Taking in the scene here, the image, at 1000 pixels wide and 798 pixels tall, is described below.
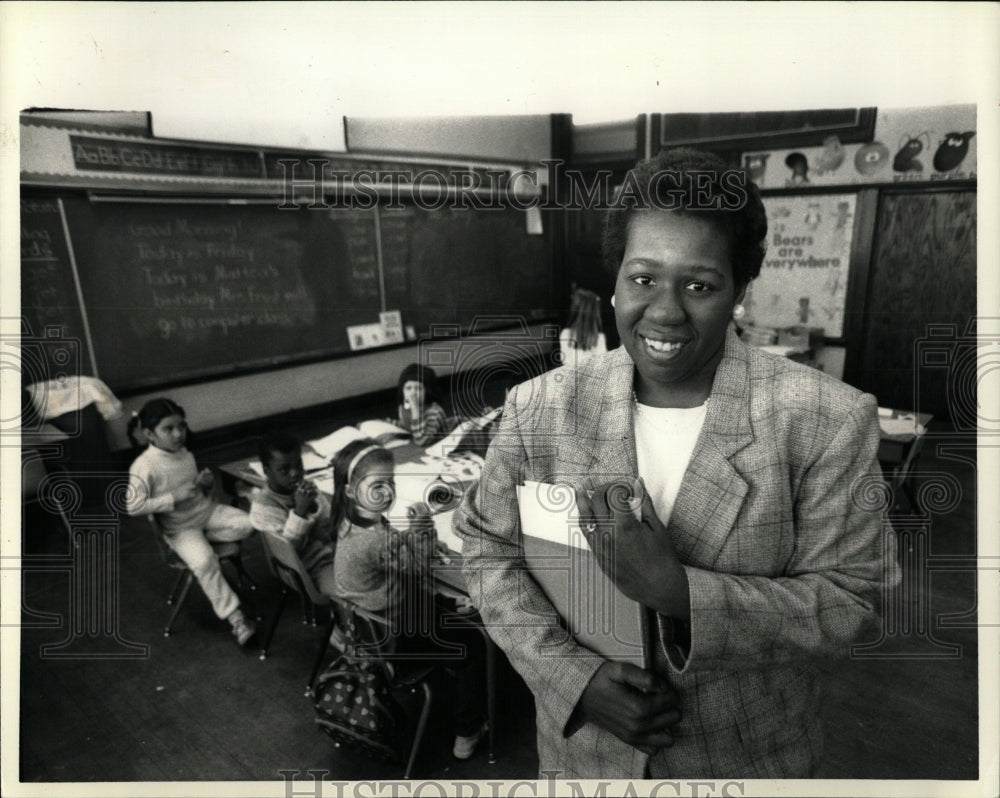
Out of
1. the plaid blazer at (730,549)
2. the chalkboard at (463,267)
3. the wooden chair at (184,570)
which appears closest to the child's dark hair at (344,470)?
the wooden chair at (184,570)

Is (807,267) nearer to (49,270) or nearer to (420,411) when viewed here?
(420,411)

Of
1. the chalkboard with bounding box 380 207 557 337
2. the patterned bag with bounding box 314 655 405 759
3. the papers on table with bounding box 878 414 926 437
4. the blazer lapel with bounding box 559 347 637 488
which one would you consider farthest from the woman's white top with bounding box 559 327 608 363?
the blazer lapel with bounding box 559 347 637 488

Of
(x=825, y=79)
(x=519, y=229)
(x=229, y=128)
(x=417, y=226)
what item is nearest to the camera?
(x=825, y=79)

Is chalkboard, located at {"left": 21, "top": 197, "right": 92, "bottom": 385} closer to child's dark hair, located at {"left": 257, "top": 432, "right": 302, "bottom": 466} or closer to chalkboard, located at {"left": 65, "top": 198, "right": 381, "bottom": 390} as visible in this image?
chalkboard, located at {"left": 65, "top": 198, "right": 381, "bottom": 390}

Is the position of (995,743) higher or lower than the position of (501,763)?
higher

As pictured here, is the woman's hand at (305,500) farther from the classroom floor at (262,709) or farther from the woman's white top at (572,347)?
the woman's white top at (572,347)

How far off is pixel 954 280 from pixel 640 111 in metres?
3.78

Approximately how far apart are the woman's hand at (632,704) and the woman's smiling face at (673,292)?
1.47ft

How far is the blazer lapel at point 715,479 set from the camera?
2.91 feet

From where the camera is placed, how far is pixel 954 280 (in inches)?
159

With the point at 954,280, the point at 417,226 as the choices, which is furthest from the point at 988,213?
the point at 417,226

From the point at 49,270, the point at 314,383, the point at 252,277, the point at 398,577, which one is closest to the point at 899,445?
the point at 398,577

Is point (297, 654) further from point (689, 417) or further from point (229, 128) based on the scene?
point (689, 417)

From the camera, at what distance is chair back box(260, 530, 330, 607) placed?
82.3 inches
